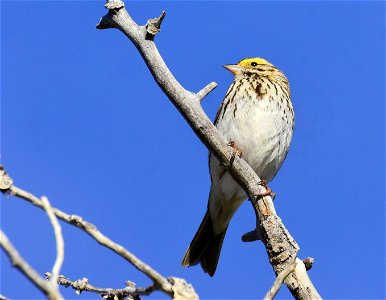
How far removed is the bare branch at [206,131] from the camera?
5227 mm

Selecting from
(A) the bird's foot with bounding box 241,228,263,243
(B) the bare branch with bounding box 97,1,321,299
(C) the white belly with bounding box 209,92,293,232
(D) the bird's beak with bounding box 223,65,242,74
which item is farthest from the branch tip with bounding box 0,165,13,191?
(D) the bird's beak with bounding box 223,65,242,74

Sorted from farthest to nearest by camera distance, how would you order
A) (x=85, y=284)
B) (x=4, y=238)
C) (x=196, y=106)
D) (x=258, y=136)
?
(x=258, y=136), (x=196, y=106), (x=85, y=284), (x=4, y=238)

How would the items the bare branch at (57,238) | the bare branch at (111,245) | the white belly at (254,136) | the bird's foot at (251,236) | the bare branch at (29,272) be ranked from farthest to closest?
the white belly at (254,136)
the bird's foot at (251,236)
the bare branch at (111,245)
the bare branch at (57,238)
the bare branch at (29,272)

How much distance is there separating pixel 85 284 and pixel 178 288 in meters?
1.28

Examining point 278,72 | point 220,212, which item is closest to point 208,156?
point 220,212

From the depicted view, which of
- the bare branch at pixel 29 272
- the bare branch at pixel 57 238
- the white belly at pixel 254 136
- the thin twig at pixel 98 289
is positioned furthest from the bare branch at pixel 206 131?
the bare branch at pixel 29 272

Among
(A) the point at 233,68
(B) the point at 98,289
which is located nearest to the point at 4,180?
(B) the point at 98,289

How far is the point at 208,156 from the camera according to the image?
8094 mm

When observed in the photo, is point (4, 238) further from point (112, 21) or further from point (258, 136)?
point (258, 136)

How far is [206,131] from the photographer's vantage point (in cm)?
530

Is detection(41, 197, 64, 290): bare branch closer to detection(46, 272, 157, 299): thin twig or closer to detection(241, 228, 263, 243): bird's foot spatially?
detection(46, 272, 157, 299): thin twig

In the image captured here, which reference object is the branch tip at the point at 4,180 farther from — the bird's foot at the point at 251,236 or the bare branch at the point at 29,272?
the bird's foot at the point at 251,236

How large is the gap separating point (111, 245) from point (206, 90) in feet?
9.01

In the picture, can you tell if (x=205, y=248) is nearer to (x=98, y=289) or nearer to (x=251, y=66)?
(x=251, y=66)
